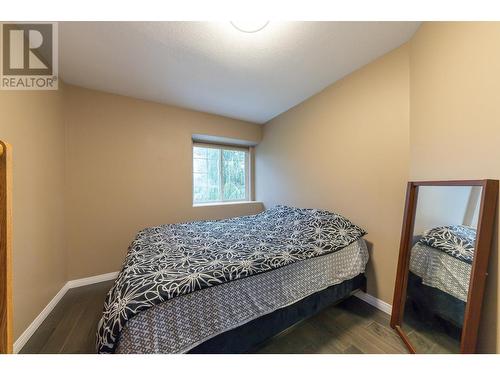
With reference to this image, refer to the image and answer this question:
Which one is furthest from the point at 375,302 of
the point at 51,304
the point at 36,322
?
the point at 51,304

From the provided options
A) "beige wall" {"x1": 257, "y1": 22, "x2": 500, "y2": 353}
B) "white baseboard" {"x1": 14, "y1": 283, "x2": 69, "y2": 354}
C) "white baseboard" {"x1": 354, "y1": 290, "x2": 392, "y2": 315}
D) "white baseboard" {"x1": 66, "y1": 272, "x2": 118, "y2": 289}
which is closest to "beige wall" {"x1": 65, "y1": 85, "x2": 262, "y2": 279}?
"white baseboard" {"x1": 66, "y1": 272, "x2": 118, "y2": 289}

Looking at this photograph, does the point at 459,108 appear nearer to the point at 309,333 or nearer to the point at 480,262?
the point at 480,262

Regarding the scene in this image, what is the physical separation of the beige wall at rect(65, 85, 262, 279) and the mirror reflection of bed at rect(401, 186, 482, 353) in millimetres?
2593

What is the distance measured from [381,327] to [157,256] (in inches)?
74.3

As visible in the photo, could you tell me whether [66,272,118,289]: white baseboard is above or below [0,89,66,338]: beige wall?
below

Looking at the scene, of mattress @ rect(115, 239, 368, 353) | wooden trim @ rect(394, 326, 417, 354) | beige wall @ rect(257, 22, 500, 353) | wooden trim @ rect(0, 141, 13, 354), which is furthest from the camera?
wooden trim @ rect(394, 326, 417, 354)

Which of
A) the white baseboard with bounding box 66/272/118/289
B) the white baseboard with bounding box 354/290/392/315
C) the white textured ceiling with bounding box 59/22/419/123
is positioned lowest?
the white baseboard with bounding box 66/272/118/289

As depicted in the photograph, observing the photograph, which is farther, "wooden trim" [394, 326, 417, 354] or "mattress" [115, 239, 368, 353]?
"wooden trim" [394, 326, 417, 354]

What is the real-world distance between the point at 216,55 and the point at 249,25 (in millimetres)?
421

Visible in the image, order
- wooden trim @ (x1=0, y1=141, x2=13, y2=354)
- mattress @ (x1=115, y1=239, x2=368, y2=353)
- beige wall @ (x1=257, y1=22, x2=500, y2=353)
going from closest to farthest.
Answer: wooden trim @ (x1=0, y1=141, x2=13, y2=354)
mattress @ (x1=115, y1=239, x2=368, y2=353)
beige wall @ (x1=257, y1=22, x2=500, y2=353)

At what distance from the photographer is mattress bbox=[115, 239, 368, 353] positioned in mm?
826

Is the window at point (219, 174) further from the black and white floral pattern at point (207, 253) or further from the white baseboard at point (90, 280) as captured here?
the white baseboard at point (90, 280)

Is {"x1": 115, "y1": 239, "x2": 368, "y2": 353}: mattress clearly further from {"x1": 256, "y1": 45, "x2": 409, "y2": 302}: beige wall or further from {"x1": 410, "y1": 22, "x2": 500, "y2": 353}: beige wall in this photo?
{"x1": 410, "y1": 22, "x2": 500, "y2": 353}: beige wall

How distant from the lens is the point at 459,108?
109 cm
